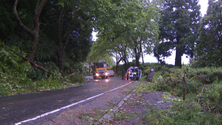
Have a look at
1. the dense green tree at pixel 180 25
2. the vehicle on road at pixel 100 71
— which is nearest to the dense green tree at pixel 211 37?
the dense green tree at pixel 180 25

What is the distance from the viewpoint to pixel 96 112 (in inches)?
240

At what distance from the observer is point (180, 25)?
113 ft

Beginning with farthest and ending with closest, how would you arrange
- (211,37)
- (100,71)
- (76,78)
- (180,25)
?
1. (180,25)
2. (100,71)
3. (211,37)
4. (76,78)

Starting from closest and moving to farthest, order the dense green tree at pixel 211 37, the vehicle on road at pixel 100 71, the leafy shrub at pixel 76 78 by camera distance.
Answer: the leafy shrub at pixel 76 78 < the dense green tree at pixel 211 37 < the vehicle on road at pixel 100 71

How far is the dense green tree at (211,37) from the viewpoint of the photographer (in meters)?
21.2

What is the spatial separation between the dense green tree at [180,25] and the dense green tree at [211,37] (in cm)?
994

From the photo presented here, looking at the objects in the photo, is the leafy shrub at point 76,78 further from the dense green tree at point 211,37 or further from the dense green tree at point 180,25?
the dense green tree at point 180,25

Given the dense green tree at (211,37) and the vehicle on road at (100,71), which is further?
the vehicle on road at (100,71)

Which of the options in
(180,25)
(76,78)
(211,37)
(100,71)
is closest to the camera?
(76,78)

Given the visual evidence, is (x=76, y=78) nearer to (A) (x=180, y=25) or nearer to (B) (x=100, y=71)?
(B) (x=100, y=71)

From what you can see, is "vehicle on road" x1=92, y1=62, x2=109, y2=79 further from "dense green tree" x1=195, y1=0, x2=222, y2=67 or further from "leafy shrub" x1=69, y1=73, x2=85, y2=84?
"dense green tree" x1=195, y1=0, x2=222, y2=67

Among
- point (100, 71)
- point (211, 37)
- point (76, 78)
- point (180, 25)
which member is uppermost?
point (180, 25)

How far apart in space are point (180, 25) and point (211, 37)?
12.8 m

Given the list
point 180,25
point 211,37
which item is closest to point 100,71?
point 211,37
